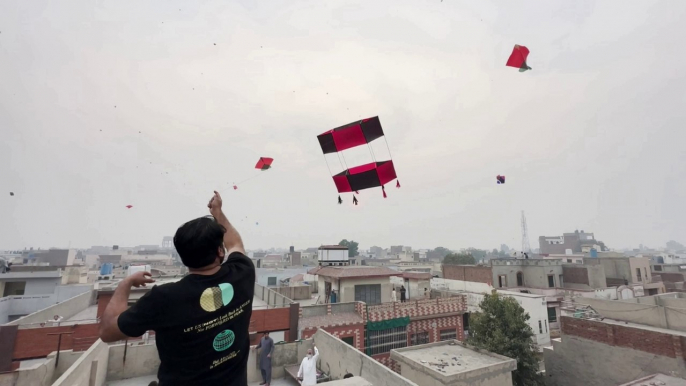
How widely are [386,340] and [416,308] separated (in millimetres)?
3263

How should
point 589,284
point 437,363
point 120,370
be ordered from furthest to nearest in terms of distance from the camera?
point 589,284, point 437,363, point 120,370

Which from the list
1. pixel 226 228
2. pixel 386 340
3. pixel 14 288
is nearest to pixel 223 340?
pixel 226 228

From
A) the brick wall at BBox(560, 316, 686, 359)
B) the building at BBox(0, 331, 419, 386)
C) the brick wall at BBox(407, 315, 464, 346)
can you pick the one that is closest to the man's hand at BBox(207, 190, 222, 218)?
the building at BBox(0, 331, 419, 386)

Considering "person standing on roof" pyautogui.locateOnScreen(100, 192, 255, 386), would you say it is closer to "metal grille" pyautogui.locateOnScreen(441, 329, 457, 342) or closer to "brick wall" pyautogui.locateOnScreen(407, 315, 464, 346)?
"brick wall" pyautogui.locateOnScreen(407, 315, 464, 346)

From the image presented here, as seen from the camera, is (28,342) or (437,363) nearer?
(28,342)

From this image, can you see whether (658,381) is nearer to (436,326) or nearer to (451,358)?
(451,358)

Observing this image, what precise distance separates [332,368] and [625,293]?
40799 mm

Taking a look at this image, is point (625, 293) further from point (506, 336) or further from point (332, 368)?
point (332, 368)

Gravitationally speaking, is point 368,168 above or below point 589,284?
above

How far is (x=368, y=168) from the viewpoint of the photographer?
1130 centimetres

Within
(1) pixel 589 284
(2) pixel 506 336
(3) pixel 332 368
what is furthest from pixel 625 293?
(3) pixel 332 368

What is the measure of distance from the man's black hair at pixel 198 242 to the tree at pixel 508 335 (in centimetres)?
2250

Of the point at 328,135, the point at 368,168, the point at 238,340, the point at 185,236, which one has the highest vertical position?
the point at 328,135

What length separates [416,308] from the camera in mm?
23469
